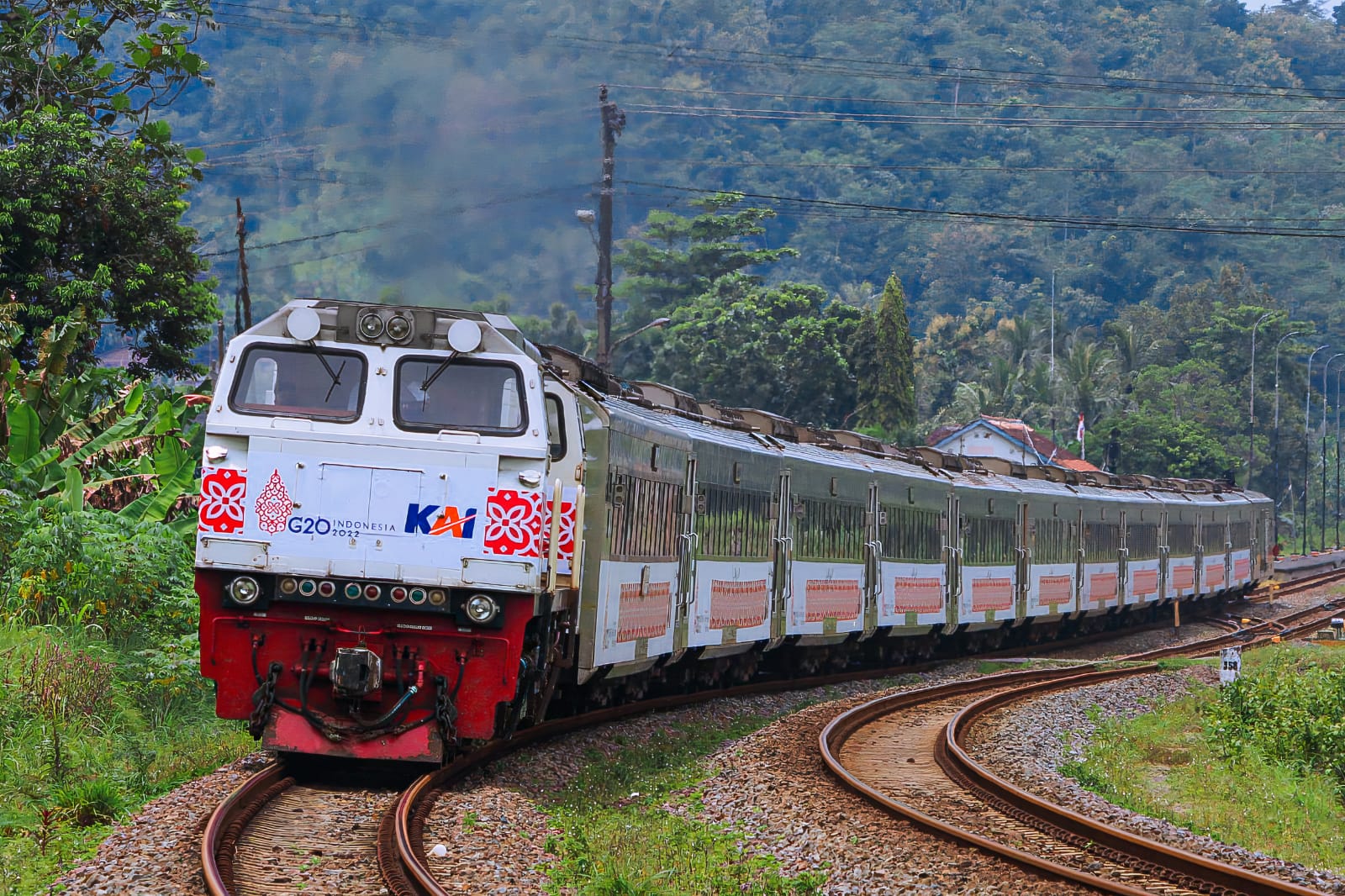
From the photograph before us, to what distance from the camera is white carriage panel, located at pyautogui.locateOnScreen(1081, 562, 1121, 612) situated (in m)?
32.9

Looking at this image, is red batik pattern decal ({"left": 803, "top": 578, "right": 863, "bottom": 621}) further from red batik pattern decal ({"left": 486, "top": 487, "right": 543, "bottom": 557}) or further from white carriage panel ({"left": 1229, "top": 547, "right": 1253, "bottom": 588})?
white carriage panel ({"left": 1229, "top": 547, "right": 1253, "bottom": 588})

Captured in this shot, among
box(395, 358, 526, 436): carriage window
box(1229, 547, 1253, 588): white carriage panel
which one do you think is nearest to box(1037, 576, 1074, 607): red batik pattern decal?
box(1229, 547, 1253, 588): white carriage panel

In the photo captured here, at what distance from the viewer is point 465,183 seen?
25.5 meters

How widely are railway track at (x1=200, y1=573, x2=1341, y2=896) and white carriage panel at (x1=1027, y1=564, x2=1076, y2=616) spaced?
19631 millimetres

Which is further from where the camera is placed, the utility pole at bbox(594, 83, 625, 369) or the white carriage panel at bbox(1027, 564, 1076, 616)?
the utility pole at bbox(594, 83, 625, 369)

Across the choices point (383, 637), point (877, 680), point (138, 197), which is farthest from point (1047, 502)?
point (383, 637)

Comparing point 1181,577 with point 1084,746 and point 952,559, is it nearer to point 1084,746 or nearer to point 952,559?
point 952,559

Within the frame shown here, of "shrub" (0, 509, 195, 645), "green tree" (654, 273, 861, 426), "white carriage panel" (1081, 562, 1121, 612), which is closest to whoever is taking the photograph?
"shrub" (0, 509, 195, 645)

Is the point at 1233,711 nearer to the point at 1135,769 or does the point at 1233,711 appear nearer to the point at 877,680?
the point at 1135,769

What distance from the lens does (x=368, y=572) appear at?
402 inches

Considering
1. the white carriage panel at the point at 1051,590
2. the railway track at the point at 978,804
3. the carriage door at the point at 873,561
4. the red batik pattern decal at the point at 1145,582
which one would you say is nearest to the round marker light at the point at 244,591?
the railway track at the point at 978,804

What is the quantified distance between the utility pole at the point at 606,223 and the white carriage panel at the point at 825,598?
1013cm

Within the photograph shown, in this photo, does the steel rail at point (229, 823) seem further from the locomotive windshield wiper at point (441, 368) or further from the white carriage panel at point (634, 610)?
the white carriage panel at point (634, 610)

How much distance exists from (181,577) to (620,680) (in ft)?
14.7
